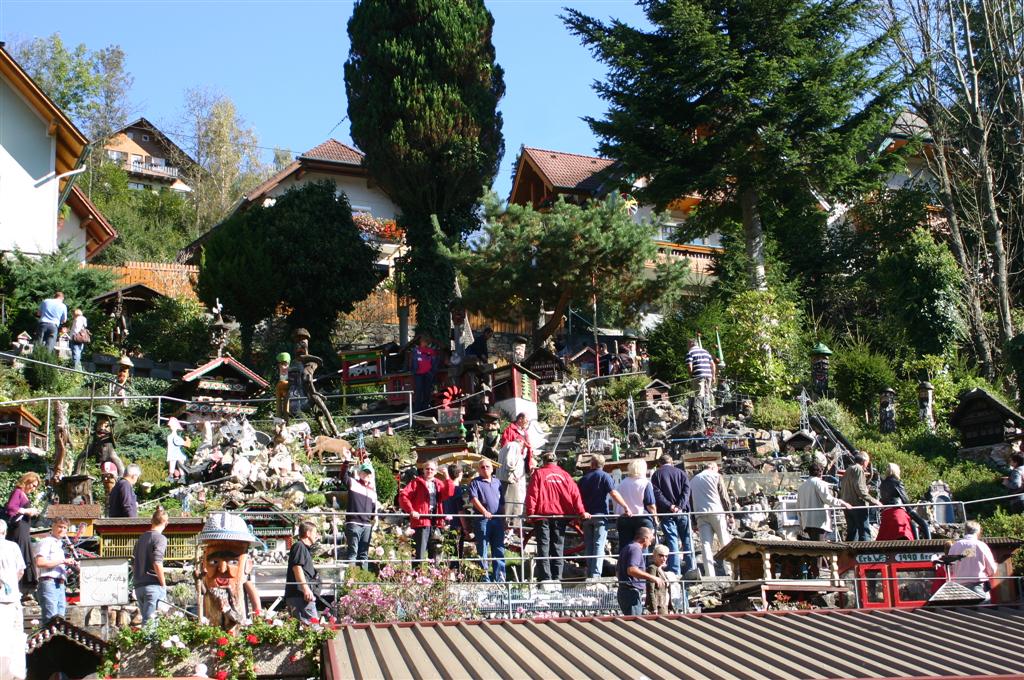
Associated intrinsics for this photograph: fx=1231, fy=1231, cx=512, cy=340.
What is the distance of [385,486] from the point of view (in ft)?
69.7

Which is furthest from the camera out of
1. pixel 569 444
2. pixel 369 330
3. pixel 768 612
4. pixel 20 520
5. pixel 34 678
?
pixel 369 330

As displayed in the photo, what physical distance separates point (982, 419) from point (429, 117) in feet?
54.7

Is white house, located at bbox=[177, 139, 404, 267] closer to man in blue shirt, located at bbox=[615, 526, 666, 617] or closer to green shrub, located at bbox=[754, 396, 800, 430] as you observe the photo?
green shrub, located at bbox=[754, 396, 800, 430]

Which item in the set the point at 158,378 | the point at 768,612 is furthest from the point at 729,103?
the point at 768,612

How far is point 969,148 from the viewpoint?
108 feet

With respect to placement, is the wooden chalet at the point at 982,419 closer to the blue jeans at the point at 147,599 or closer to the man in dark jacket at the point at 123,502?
the man in dark jacket at the point at 123,502

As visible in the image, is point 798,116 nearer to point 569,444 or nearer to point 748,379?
point 748,379

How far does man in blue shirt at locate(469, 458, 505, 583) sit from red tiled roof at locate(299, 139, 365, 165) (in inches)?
1272

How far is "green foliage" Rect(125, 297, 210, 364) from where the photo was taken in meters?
32.1

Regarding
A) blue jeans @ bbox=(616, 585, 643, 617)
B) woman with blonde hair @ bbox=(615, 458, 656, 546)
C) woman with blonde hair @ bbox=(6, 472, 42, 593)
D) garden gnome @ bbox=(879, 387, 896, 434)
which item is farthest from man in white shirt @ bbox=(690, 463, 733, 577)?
garden gnome @ bbox=(879, 387, 896, 434)

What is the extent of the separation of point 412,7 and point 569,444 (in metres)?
14.9

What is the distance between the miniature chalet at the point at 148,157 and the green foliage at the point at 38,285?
26.7 metres

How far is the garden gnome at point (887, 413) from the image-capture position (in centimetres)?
2519

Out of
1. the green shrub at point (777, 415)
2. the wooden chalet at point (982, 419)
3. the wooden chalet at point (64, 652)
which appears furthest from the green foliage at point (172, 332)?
the wooden chalet at point (64, 652)
